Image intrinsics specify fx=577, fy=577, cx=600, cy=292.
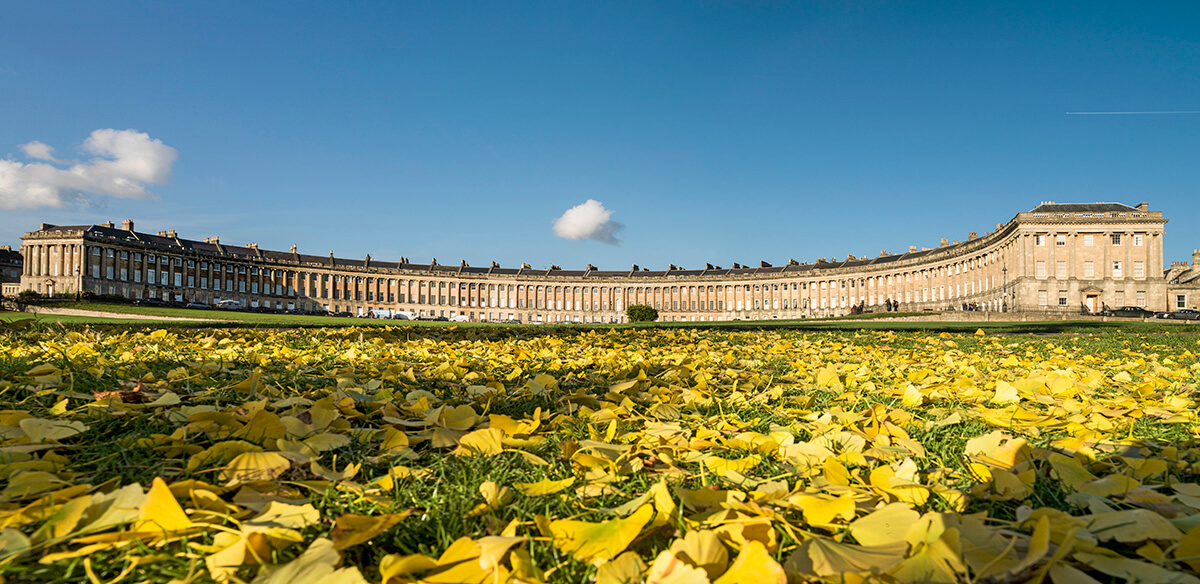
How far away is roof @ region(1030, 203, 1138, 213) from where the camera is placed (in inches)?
2411

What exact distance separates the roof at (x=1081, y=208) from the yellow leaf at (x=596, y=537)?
75681 millimetres

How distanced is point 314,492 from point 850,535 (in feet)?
4.16

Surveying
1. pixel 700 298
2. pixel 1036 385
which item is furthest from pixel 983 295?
pixel 1036 385

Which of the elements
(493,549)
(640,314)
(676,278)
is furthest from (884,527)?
(676,278)

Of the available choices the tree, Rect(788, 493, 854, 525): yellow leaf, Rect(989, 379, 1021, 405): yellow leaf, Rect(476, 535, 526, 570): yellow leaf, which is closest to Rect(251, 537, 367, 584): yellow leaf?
Rect(476, 535, 526, 570): yellow leaf

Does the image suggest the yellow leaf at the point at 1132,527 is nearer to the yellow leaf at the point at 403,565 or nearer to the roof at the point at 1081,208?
the yellow leaf at the point at 403,565

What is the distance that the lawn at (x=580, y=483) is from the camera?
1001 mm

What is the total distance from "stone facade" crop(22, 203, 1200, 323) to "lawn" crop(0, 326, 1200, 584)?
206ft

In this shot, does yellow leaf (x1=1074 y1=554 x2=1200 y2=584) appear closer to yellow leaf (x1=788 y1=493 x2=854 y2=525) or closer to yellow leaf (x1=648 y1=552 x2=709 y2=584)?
yellow leaf (x1=788 y1=493 x2=854 y2=525)

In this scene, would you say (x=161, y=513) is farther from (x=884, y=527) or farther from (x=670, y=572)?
(x=884, y=527)

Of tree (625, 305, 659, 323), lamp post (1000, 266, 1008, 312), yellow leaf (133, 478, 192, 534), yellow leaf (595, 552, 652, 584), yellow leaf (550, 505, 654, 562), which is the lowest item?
tree (625, 305, 659, 323)

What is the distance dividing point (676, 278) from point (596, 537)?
104 m

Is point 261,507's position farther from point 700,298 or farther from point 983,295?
point 700,298

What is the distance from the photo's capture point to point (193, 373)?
327cm
